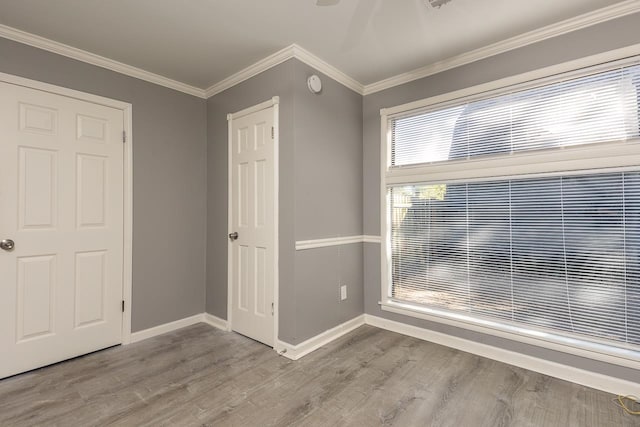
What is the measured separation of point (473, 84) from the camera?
2.64 m

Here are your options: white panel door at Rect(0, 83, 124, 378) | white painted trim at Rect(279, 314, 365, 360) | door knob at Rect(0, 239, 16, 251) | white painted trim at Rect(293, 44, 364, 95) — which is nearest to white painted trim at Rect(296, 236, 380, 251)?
white painted trim at Rect(279, 314, 365, 360)

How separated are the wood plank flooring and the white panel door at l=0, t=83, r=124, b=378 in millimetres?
263

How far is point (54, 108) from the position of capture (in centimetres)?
242

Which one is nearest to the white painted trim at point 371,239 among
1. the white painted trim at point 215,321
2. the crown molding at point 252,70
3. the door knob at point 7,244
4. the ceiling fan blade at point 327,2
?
the white painted trim at point 215,321

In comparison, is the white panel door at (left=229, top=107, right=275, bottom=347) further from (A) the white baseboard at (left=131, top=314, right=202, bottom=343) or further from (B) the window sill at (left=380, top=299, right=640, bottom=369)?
(B) the window sill at (left=380, top=299, right=640, bottom=369)

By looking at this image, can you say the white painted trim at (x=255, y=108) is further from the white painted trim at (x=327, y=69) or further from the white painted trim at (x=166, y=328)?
the white painted trim at (x=166, y=328)

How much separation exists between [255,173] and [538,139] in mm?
2323

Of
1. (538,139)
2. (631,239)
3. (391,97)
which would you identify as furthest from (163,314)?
(631,239)

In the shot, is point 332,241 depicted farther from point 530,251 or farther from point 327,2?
point 327,2

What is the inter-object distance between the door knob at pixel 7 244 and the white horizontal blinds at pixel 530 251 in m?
3.12

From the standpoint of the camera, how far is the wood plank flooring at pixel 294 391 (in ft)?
5.87

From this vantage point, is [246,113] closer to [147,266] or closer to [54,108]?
[54,108]

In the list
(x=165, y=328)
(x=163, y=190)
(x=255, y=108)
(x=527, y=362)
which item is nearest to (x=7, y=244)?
(x=163, y=190)

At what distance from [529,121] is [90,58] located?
357 cm
